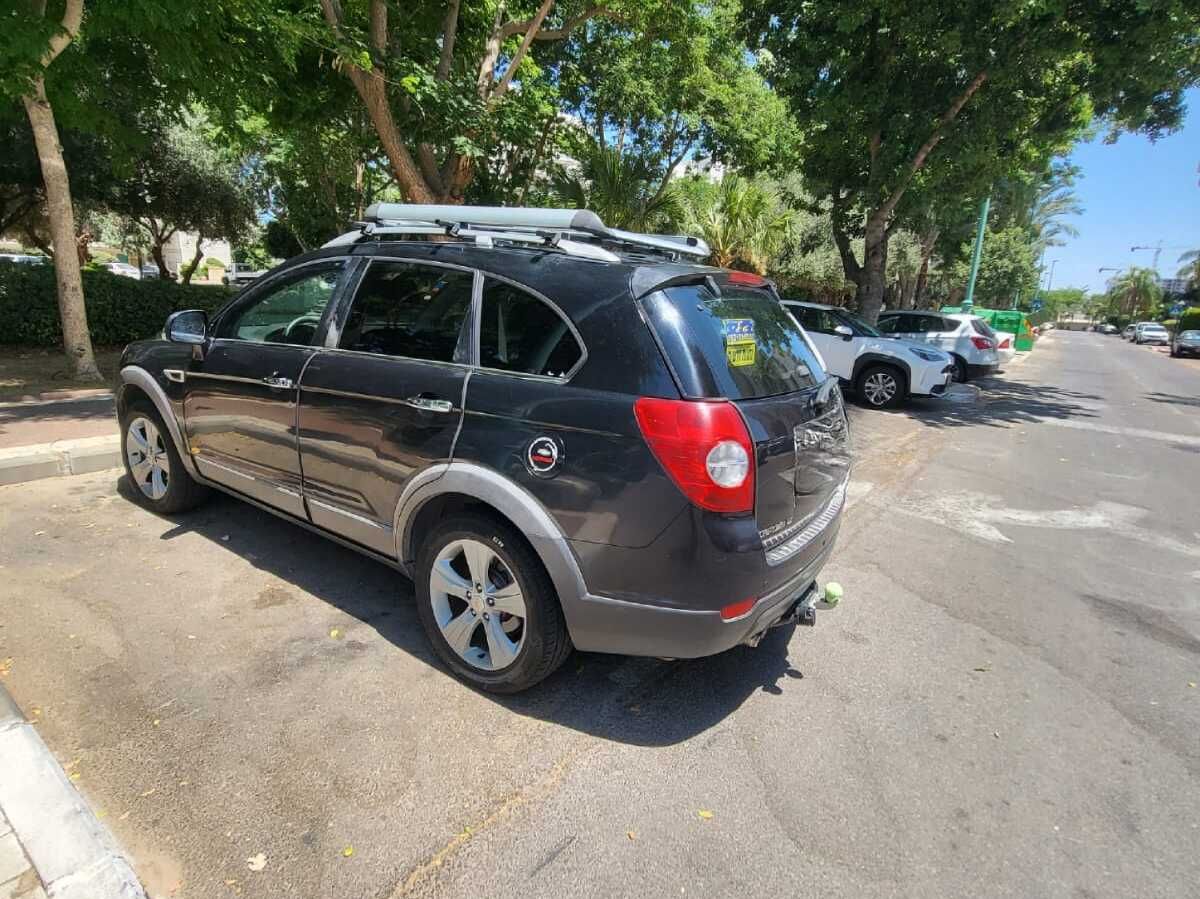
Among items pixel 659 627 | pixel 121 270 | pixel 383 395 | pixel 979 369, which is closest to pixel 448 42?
pixel 383 395

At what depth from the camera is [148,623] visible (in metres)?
3.19

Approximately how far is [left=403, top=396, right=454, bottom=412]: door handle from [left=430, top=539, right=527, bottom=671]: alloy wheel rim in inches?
21.6

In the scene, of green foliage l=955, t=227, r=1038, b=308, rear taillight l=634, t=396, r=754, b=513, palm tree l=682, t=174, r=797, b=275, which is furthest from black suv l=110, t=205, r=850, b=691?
green foliage l=955, t=227, r=1038, b=308

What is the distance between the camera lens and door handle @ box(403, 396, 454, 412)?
8.82 feet

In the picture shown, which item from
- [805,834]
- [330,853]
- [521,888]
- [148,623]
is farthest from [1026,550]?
[148,623]

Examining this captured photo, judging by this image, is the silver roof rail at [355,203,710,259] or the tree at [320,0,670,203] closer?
the silver roof rail at [355,203,710,259]

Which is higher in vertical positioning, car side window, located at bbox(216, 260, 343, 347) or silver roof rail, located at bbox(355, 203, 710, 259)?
silver roof rail, located at bbox(355, 203, 710, 259)

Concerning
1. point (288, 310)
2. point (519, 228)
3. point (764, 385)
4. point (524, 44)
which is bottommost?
point (764, 385)

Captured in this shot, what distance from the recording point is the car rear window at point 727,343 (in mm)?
2334

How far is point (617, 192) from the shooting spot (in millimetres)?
14078

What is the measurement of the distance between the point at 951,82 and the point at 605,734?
1429cm

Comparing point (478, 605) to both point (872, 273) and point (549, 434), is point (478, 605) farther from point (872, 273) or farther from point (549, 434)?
point (872, 273)

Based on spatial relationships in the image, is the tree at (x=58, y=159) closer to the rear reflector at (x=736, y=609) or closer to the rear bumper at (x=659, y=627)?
the rear bumper at (x=659, y=627)

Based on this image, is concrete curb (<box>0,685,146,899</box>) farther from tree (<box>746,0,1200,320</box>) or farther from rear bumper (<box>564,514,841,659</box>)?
tree (<box>746,0,1200,320</box>)
